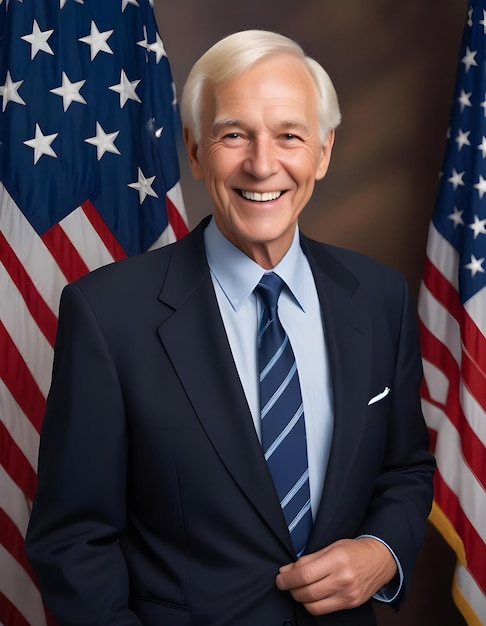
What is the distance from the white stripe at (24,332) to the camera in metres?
2.50

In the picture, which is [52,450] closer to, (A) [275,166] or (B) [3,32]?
(A) [275,166]

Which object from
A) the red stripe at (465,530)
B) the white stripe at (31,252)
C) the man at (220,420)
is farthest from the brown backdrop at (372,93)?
the man at (220,420)

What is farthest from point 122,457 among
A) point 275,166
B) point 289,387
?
point 275,166

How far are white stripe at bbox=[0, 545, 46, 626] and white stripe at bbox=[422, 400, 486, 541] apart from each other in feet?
5.05

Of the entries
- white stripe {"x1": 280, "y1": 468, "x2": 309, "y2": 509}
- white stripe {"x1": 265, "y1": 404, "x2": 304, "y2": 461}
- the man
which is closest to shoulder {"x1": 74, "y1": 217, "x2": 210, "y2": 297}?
the man

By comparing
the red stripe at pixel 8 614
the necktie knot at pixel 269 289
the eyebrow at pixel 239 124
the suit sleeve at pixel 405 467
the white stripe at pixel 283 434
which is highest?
the eyebrow at pixel 239 124

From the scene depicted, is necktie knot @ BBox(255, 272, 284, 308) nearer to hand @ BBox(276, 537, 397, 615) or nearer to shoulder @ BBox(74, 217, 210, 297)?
shoulder @ BBox(74, 217, 210, 297)

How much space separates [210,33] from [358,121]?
2.33 feet

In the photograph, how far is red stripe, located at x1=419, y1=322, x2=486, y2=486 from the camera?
9.46 ft

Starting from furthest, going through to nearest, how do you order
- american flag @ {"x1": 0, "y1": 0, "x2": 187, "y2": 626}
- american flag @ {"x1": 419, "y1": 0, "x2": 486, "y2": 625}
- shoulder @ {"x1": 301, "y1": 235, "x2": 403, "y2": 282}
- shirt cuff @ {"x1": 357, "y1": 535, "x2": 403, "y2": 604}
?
american flag @ {"x1": 419, "y1": 0, "x2": 486, "y2": 625} → american flag @ {"x1": 0, "y1": 0, "x2": 187, "y2": 626} → shoulder @ {"x1": 301, "y1": 235, "x2": 403, "y2": 282} → shirt cuff @ {"x1": 357, "y1": 535, "x2": 403, "y2": 604}

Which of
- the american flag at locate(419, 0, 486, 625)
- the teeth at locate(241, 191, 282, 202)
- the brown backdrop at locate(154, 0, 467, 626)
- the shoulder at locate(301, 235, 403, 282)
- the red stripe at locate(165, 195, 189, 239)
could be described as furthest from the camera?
the brown backdrop at locate(154, 0, 467, 626)

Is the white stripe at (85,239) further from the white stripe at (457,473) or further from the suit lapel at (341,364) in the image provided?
the white stripe at (457,473)

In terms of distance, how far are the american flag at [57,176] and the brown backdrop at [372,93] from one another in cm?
60

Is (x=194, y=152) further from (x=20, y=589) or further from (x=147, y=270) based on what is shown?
(x=20, y=589)
